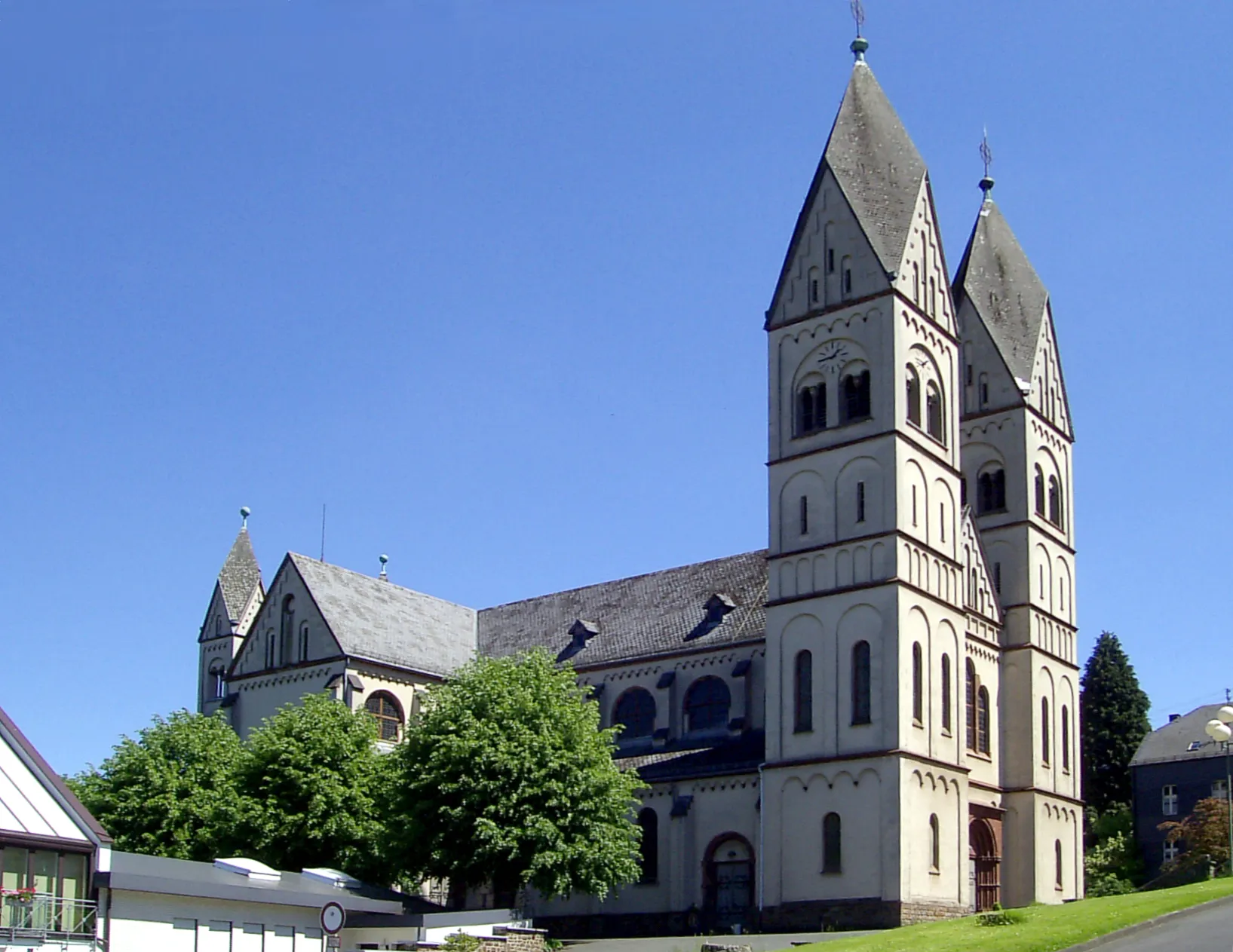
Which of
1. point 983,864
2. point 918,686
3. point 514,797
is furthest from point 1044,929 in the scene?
point 983,864

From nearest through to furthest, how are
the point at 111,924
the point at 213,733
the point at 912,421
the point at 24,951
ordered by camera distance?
the point at 24,951 → the point at 111,924 → the point at 912,421 → the point at 213,733

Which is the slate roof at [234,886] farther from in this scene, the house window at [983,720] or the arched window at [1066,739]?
the arched window at [1066,739]

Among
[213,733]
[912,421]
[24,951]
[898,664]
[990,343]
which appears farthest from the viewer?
[990,343]

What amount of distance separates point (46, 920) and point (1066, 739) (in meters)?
43.9

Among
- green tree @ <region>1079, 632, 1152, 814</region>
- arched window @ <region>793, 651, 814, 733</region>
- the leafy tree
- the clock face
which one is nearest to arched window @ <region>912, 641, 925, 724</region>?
arched window @ <region>793, 651, 814, 733</region>

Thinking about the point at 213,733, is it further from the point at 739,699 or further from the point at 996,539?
the point at 996,539

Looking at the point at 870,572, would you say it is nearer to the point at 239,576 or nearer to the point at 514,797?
the point at 514,797

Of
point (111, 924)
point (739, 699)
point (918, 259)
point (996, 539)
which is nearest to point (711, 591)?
point (739, 699)

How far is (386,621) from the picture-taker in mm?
71750

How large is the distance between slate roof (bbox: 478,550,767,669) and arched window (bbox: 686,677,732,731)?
5.15 feet

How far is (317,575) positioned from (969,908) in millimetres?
30060

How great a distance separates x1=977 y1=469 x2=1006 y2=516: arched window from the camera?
6788cm

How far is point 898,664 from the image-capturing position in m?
55.5

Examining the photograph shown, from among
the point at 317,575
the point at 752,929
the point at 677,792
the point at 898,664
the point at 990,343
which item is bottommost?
the point at 752,929
